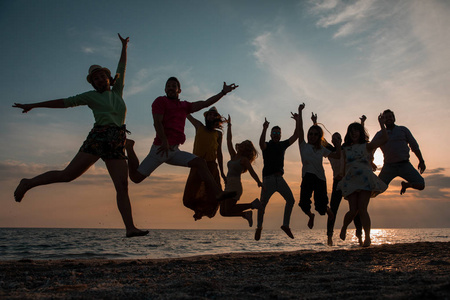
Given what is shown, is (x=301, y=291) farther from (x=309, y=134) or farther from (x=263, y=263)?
(x=309, y=134)

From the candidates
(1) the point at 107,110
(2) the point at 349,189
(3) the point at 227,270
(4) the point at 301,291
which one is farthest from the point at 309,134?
(4) the point at 301,291

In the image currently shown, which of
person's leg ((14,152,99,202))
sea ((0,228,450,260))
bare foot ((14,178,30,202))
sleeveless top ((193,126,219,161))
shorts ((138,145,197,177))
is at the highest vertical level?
sleeveless top ((193,126,219,161))

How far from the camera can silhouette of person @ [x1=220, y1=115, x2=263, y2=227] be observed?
27.1 feet

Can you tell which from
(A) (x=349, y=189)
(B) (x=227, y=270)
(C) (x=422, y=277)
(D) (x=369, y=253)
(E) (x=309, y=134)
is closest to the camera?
(C) (x=422, y=277)

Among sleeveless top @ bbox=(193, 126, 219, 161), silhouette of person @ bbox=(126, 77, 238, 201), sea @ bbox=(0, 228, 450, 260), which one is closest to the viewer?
silhouette of person @ bbox=(126, 77, 238, 201)

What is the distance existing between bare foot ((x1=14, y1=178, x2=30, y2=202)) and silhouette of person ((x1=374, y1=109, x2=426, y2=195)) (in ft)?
24.9

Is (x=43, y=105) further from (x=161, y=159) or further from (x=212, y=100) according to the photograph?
(x=212, y=100)

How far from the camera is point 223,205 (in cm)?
833

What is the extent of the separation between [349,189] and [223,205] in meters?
2.79

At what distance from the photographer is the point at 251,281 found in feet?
14.9

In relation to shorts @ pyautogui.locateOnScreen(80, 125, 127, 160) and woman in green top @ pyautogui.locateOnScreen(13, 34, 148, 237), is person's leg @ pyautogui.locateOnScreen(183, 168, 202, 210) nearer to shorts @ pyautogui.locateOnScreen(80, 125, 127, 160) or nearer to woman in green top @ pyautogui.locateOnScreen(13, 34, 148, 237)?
woman in green top @ pyautogui.locateOnScreen(13, 34, 148, 237)

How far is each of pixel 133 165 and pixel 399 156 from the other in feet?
21.3

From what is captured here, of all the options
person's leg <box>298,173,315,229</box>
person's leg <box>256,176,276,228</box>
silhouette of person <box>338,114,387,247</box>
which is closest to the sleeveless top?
person's leg <box>256,176,276,228</box>

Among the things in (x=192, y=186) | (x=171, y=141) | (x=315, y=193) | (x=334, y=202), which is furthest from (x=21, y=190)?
(x=334, y=202)
